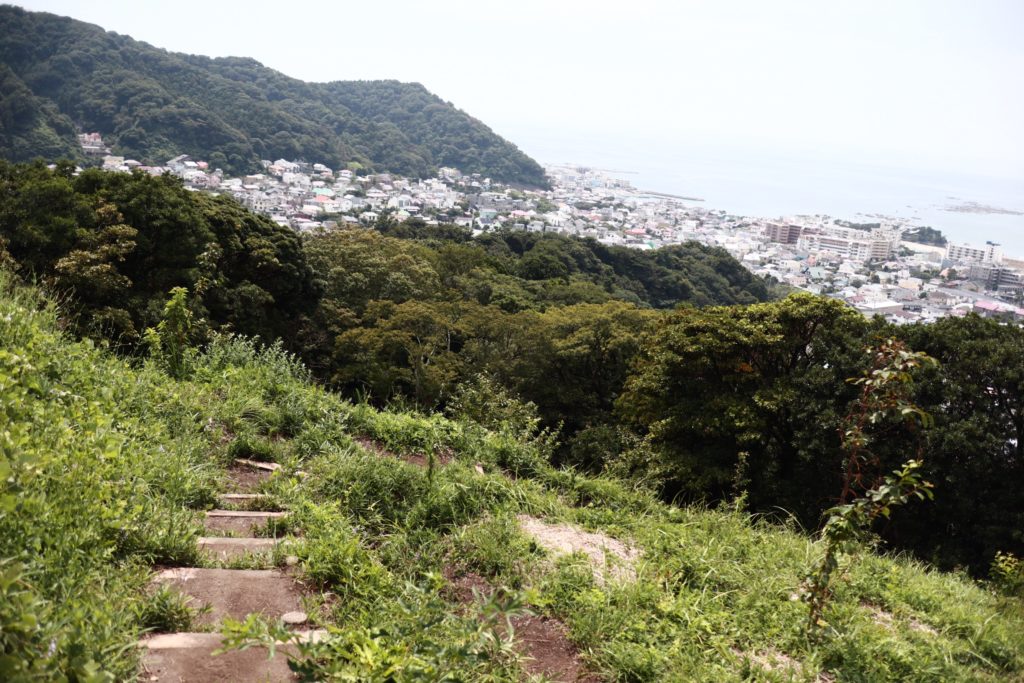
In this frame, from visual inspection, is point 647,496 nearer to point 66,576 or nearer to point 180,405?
point 180,405

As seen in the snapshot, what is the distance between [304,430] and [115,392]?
1.01 meters

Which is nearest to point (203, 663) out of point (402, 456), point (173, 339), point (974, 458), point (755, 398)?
point (402, 456)

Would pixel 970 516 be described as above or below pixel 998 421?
below

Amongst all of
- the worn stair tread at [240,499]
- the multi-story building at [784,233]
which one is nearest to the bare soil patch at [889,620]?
the worn stair tread at [240,499]

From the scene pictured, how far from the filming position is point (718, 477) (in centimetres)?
1022

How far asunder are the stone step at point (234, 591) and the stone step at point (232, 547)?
10 cm

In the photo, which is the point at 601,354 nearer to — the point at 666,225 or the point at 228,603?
the point at 228,603

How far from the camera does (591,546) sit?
3.35m

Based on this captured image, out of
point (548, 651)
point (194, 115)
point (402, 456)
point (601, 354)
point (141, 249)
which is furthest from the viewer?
point (194, 115)

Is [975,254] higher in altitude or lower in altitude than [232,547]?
higher

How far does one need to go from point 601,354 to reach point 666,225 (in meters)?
71.7

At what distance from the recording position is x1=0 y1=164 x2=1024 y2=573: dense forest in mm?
8930

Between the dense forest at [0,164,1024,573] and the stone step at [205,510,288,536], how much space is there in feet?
7.90

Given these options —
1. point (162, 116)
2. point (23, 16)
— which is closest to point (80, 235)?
point (162, 116)
